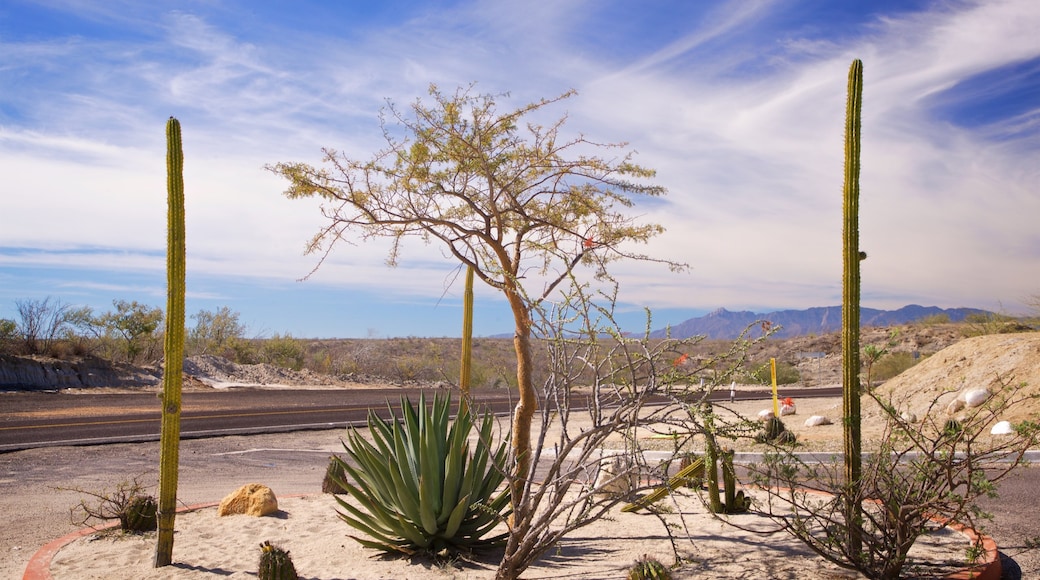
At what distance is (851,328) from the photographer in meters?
6.03

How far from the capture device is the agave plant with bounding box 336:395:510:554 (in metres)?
6.24

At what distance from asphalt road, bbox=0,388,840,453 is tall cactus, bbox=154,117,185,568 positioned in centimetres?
632

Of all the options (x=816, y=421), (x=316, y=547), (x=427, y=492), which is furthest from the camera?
(x=816, y=421)

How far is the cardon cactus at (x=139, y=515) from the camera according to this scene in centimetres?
741

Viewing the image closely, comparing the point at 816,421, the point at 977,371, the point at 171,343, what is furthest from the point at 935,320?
the point at 171,343

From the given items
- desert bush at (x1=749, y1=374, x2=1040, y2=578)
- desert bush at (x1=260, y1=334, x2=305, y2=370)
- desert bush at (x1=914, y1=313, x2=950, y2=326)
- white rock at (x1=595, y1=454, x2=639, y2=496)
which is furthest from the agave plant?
desert bush at (x1=914, y1=313, x2=950, y2=326)

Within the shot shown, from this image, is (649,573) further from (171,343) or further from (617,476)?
(171,343)

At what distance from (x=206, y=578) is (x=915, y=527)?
16.4ft

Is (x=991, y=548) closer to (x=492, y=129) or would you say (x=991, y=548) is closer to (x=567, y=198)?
(x=567, y=198)

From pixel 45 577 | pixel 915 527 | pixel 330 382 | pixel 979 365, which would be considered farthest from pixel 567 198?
pixel 330 382

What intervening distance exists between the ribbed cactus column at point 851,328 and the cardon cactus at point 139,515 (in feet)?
19.1

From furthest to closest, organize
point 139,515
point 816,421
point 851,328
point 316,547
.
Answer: point 816,421, point 139,515, point 316,547, point 851,328

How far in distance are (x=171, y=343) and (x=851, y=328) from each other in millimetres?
4958

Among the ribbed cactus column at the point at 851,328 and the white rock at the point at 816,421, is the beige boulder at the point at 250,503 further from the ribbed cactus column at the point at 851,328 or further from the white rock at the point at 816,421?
the white rock at the point at 816,421
